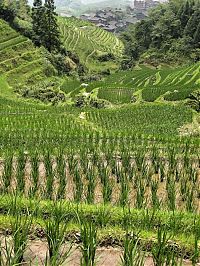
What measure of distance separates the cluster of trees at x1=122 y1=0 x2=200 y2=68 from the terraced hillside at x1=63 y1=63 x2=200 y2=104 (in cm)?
1775

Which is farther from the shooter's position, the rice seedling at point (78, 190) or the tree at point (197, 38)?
the tree at point (197, 38)

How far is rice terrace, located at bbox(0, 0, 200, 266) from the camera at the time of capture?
16.8 feet

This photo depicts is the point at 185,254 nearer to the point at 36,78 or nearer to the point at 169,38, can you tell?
the point at 36,78

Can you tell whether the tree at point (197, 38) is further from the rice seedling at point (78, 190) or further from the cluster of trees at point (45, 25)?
the rice seedling at point (78, 190)

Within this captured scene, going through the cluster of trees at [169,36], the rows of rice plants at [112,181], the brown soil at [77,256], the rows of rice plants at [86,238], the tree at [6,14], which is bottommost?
the cluster of trees at [169,36]

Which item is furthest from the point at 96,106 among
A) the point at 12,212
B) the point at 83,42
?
the point at 83,42

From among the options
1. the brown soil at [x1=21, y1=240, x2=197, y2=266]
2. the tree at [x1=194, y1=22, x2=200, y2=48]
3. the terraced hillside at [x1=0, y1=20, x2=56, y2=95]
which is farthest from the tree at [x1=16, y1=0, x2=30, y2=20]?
the brown soil at [x1=21, y1=240, x2=197, y2=266]

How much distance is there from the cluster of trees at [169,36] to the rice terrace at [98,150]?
26cm

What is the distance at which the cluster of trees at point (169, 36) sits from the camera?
70688mm

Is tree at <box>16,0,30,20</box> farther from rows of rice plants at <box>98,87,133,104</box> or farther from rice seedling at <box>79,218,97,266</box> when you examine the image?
rice seedling at <box>79,218,97,266</box>

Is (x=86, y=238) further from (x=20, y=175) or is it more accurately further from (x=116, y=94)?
(x=116, y=94)

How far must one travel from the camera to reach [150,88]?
3853 centimetres

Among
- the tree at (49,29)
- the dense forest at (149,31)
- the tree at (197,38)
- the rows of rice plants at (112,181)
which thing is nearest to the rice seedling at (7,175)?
the rows of rice plants at (112,181)

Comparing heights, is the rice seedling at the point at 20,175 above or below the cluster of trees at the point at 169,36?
above
